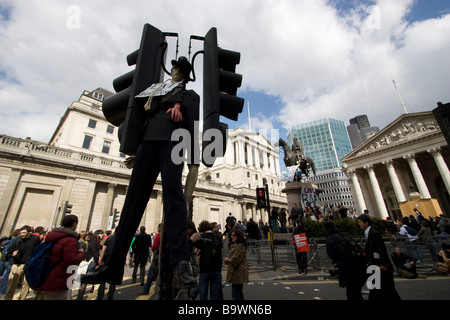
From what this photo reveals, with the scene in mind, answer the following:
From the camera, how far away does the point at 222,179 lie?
49.1 meters

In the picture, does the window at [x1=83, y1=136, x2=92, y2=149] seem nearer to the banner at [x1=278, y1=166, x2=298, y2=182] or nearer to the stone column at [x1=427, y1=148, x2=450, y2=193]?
the banner at [x1=278, y1=166, x2=298, y2=182]

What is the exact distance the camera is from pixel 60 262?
320 centimetres

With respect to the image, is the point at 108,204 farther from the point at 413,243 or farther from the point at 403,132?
the point at 403,132

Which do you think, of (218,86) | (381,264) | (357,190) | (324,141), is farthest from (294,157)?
(324,141)

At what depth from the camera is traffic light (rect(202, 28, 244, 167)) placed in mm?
2010

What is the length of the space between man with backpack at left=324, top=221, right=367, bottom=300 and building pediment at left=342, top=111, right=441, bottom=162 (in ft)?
111

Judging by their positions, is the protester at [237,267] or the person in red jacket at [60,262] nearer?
the person in red jacket at [60,262]

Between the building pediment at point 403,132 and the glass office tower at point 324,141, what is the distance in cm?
8024

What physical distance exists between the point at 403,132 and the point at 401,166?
563 cm

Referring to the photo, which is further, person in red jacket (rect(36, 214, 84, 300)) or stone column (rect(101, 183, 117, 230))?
stone column (rect(101, 183, 117, 230))

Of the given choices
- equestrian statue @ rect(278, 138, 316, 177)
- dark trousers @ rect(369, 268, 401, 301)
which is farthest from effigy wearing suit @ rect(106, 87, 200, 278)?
equestrian statue @ rect(278, 138, 316, 177)

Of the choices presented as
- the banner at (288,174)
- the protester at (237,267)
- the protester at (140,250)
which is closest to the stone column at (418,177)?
the banner at (288,174)

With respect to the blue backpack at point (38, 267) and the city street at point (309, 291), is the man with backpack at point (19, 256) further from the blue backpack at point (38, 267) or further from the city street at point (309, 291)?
the blue backpack at point (38, 267)

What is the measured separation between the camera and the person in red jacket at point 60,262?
3.09 m
